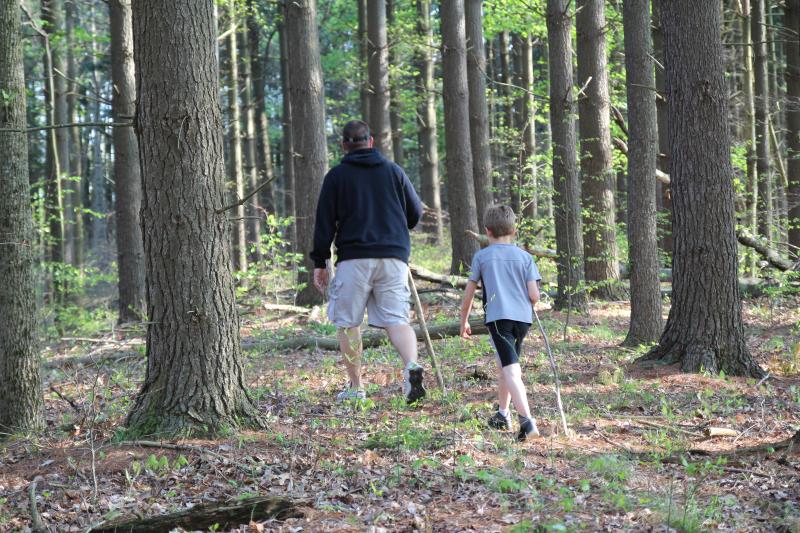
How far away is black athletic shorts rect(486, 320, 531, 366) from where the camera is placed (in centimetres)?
581

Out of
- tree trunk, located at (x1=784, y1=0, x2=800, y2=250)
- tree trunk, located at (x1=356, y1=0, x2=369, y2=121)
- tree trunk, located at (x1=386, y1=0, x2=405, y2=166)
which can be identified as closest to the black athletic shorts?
tree trunk, located at (x1=784, y1=0, x2=800, y2=250)

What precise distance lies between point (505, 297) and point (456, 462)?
4.44 ft

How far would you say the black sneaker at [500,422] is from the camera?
237 inches

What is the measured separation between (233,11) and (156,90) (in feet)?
47.6

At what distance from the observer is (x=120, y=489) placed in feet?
14.8

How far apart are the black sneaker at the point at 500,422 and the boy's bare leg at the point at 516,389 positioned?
1.12 feet

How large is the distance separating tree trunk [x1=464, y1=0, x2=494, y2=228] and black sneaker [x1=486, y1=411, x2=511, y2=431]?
11.5 m

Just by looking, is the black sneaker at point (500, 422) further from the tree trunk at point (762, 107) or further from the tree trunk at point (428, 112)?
the tree trunk at point (428, 112)

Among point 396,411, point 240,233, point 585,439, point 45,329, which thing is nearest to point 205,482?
point 396,411

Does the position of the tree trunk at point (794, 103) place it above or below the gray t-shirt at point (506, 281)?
above

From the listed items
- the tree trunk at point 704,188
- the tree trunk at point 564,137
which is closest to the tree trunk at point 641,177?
the tree trunk at point 704,188

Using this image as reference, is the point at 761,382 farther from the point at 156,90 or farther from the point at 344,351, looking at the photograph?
the point at 156,90

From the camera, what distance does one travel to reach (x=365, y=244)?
645 cm

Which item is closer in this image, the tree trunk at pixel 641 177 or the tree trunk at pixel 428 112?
the tree trunk at pixel 641 177
